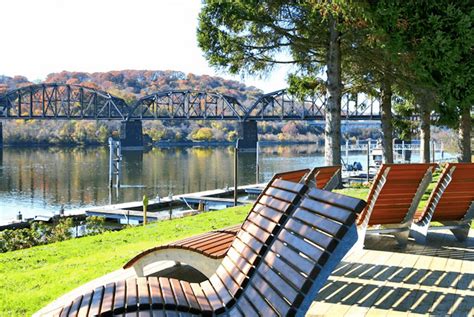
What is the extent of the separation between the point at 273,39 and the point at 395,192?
802 centimetres

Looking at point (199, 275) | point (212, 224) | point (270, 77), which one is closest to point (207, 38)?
point (270, 77)

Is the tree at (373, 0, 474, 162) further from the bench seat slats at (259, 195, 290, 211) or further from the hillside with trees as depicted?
the hillside with trees

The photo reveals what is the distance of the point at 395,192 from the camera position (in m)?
4.24

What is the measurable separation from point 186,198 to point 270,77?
29.6 feet

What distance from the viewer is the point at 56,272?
4977mm

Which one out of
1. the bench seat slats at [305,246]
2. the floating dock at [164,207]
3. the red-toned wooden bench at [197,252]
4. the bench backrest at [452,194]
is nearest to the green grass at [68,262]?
the red-toned wooden bench at [197,252]

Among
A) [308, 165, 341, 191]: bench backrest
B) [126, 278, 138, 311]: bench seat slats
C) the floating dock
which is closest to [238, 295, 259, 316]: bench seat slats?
[126, 278, 138, 311]: bench seat slats

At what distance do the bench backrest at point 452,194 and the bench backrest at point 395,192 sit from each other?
7.5 inches

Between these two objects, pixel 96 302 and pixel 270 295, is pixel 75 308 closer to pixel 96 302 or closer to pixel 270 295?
pixel 96 302

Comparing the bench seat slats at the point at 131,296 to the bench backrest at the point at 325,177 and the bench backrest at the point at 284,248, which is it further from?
the bench backrest at the point at 325,177

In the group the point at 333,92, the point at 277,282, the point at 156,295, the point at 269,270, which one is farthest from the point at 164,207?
the point at 277,282

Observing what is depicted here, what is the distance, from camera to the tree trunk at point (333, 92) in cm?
1068

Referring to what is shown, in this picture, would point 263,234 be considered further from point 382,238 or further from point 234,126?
point 234,126

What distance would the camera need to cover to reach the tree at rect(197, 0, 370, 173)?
1073 centimetres
